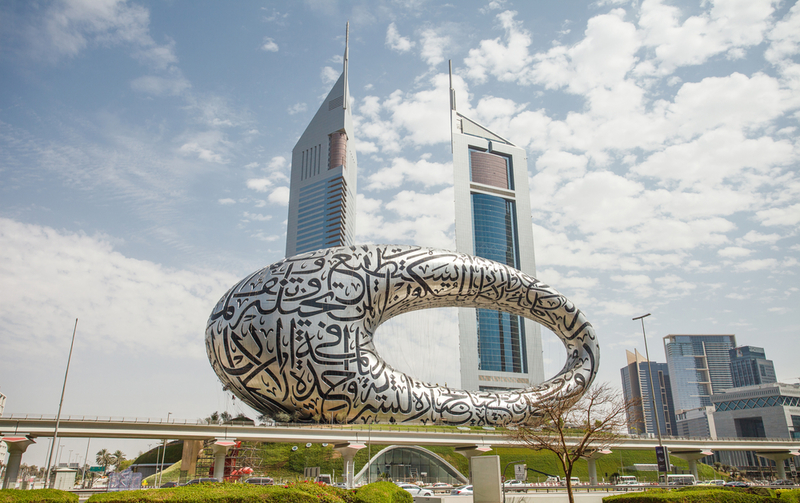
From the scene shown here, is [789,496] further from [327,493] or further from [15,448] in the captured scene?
[15,448]

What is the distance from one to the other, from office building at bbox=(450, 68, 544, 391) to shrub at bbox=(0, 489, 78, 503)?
Result: 3580 inches

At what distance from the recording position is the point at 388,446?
35.0m

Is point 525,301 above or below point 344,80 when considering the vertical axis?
below

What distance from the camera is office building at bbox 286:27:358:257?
12412 centimetres

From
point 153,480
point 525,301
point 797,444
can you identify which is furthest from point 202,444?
point 797,444

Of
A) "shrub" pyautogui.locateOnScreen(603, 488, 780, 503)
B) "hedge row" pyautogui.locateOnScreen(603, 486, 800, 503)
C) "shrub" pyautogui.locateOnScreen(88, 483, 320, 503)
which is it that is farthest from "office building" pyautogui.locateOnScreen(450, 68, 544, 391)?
"shrub" pyautogui.locateOnScreen(88, 483, 320, 503)

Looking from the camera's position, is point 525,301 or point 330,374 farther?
point 525,301

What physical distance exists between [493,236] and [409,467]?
80.5 metres

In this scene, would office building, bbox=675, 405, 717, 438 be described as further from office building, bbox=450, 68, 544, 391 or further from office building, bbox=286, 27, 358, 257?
office building, bbox=286, 27, 358, 257

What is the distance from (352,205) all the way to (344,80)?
106 ft

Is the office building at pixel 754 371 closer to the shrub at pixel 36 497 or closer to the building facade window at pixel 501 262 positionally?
the building facade window at pixel 501 262

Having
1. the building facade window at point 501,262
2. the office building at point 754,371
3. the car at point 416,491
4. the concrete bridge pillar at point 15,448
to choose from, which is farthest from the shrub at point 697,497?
the office building at point 754,371

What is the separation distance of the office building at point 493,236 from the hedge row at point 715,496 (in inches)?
3209

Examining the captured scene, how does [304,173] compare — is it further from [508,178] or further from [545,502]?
[545,502]
